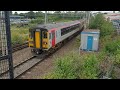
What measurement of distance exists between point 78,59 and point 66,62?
3.54 feet

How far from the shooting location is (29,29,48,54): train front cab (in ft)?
39.7

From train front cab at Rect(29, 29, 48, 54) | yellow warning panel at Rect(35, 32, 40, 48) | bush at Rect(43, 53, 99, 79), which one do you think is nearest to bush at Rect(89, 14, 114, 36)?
train front cab at Rect(29, 29, 48, 54)

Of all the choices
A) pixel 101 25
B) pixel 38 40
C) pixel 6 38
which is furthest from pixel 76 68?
pixel 101 25

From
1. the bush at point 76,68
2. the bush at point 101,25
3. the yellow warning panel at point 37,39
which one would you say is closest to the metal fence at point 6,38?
the bush at point 76,68

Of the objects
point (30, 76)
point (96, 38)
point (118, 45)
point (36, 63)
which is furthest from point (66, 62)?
point (96, 38)

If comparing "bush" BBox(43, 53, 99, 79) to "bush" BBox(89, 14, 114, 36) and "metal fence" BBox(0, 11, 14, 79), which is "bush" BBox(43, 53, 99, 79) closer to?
"metal fence" BBox(0, 11, 14, 79)

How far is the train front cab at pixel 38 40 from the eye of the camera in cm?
1211

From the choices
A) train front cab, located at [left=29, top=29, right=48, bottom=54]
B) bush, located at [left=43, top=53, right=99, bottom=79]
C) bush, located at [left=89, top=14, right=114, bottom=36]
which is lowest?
bush, located at [left=43, top=53, right=99, bottom=79]

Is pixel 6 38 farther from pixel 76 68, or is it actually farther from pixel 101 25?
pixel 101 25

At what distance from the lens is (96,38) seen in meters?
14.5

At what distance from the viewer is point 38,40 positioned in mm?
12391

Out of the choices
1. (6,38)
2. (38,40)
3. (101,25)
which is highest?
(101,25)

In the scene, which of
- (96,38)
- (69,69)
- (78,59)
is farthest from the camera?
(96,38)
